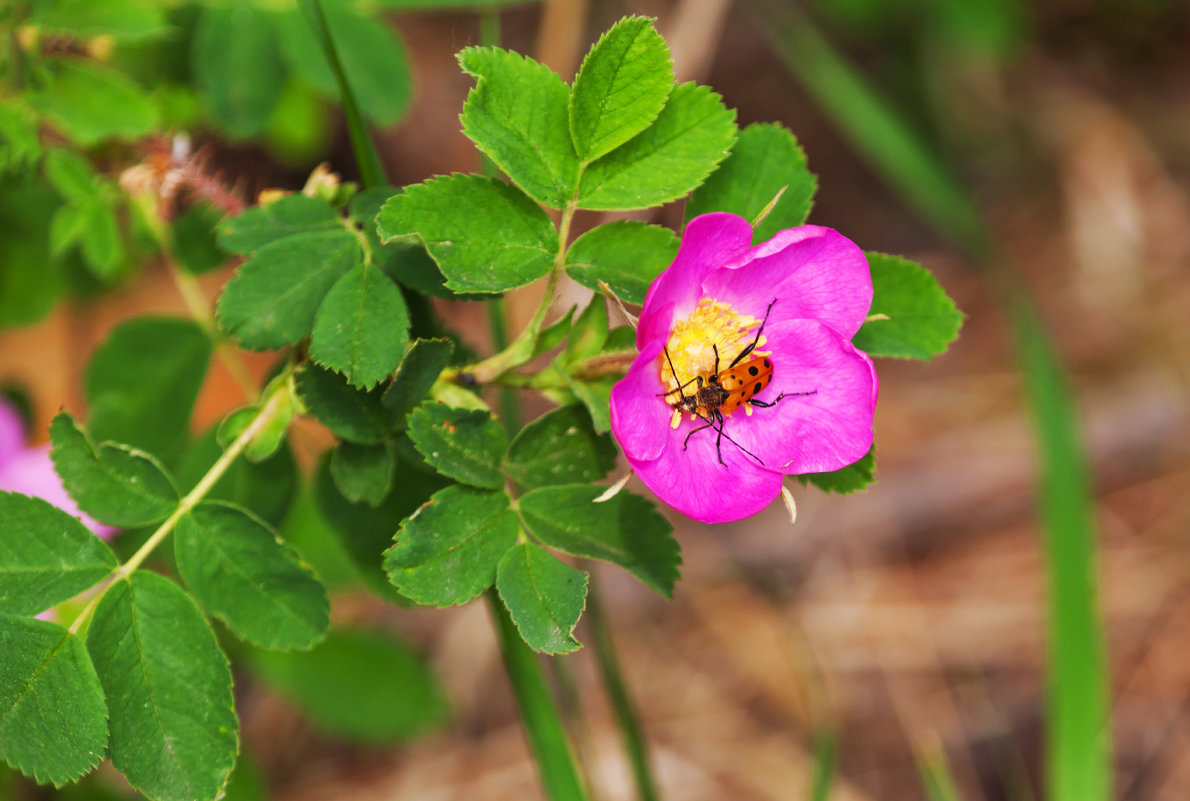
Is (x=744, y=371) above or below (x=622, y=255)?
below

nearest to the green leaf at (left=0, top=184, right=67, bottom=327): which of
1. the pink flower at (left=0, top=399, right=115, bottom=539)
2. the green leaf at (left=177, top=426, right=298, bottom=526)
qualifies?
the pink flower at (left=0, top=399, right=115, bottom=539)

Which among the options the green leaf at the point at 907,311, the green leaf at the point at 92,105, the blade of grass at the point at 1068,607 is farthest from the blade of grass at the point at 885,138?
the green leaf at the point at 92,105

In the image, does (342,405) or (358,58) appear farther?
(358,58)

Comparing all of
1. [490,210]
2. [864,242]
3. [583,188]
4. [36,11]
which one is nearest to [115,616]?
[490,210]

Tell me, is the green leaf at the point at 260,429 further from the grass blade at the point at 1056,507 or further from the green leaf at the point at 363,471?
the grass blade at the point at 1056,507

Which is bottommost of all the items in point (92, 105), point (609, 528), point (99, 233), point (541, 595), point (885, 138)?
point (541, 595)

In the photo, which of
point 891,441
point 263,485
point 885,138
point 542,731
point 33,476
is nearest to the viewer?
point 542,731

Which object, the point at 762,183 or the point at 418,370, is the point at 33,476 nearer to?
the point at 418,370

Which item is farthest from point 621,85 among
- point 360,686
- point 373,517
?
point 360,686
